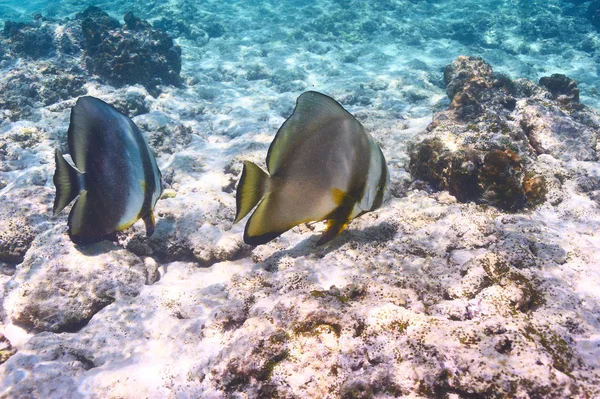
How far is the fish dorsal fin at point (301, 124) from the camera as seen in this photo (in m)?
1.82

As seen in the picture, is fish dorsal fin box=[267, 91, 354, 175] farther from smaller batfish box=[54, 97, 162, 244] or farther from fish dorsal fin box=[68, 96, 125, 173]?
fish dorsal fin box=[68, 96, 125, 173]

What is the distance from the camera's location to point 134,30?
968 centimetres

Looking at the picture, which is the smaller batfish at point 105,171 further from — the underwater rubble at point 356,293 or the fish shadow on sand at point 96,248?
the fish shadow on sand at point 96,248

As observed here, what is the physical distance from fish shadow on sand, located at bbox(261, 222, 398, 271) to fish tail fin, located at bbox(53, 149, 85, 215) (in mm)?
1587

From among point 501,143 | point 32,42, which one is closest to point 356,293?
point 501,143

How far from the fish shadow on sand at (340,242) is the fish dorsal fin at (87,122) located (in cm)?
169

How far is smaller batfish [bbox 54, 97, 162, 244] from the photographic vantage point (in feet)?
6.39

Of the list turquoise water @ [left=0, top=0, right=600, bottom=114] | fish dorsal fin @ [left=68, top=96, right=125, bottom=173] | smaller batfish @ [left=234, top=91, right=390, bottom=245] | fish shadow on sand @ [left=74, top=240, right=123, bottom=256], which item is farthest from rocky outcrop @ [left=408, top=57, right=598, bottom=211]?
fish shadow on sand @ [left=74, top=240, right=123, bottom=256]

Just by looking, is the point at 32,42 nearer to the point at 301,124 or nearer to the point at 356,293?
the point at 301,124

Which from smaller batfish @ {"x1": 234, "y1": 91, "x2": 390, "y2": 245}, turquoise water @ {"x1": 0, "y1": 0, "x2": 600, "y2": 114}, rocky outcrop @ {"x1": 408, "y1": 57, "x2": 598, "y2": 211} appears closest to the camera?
smaller batfish @ {"x1": 234, "y1": 91, "x2": 390, "y2": 245}

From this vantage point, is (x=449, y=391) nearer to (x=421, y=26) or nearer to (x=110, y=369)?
(x=110, y=369)

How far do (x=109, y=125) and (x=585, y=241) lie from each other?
3.91 metres

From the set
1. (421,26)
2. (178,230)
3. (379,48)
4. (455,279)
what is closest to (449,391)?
(455,279)

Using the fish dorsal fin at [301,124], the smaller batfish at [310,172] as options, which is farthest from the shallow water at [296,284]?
the fish dorsal fin at [301,124]
